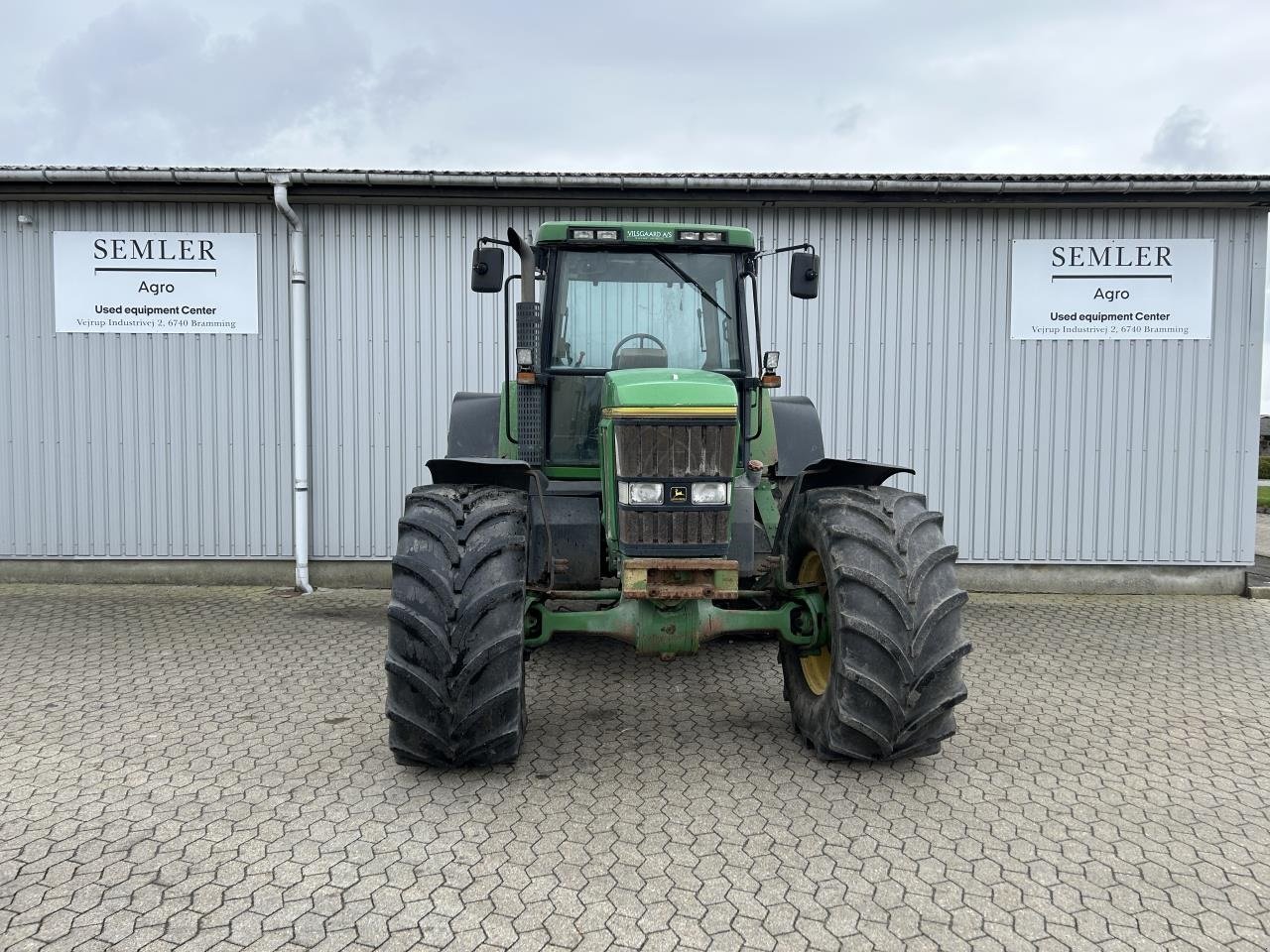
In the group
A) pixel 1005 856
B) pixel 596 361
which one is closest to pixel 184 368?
pixel 596 361

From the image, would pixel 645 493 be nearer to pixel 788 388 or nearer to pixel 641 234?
pixel 641 234

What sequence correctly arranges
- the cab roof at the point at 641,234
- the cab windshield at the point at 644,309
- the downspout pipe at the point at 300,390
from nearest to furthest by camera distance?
the cab roof at the point at 641,234 → the cab windshield at the point at 644,309 → the downspout pipe at the point at 300,390

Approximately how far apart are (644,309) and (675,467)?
136 centimetres

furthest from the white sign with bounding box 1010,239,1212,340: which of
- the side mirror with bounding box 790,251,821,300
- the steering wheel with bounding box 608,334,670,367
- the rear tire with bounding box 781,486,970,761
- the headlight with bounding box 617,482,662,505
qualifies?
the headlight with bounding box 617,482,662,505

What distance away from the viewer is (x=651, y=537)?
155 inches

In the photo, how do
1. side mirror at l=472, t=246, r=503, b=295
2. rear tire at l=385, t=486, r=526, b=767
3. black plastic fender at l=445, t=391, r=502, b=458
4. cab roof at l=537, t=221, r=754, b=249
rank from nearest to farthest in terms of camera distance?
rear tire at l=385, t=486, r=526, b=767
side mirror at l=472, t=246, r=503, b=295
cab roof at l=537, t=221, r=754, b=249
black plastic fender at l=445, t=391, r=502, b=458

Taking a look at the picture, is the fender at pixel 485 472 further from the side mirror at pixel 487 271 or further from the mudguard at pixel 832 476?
the mudguard at pixel 832 476

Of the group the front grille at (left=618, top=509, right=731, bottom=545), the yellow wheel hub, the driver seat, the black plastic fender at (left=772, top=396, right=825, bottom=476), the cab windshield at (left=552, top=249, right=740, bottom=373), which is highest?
the cab windshield at (left=552, top=249, right=740, bottom=373)

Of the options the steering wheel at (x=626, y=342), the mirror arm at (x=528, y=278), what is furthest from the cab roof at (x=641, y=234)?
the steering wheel at (x=626, y=342)

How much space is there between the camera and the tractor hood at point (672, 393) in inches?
155

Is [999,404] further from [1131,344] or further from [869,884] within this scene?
[869,884]

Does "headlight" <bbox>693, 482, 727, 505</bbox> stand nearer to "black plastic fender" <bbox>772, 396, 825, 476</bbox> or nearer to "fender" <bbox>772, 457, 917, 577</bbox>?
"fender" <bbox>772, 457, 917, 577</bbox>

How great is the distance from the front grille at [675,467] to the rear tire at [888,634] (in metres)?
0.59

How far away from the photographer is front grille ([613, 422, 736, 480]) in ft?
12.9
